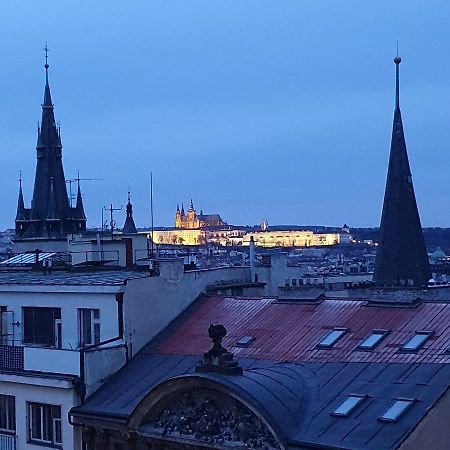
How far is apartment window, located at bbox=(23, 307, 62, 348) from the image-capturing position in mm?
35500

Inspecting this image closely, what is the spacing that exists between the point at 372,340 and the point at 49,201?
84318 millimetres

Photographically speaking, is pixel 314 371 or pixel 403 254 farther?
pixel 403 254

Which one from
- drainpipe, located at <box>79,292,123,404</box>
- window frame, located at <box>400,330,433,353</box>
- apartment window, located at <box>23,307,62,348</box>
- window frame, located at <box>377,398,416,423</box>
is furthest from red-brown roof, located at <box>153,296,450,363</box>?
apartment window, located at <box>23,307,62,348</box>

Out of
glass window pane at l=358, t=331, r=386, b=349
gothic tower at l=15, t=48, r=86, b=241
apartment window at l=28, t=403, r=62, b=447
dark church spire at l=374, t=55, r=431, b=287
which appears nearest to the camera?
glass window pane at l=358, t=331, r=386, b=349

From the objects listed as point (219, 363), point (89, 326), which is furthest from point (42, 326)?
point (219, 363)

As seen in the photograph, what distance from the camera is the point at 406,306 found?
29.9 metres

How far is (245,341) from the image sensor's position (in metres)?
31.8

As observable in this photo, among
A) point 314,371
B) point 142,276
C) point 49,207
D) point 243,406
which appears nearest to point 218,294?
point 142,276

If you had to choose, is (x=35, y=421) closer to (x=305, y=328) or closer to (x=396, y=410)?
(x=305, y=328)

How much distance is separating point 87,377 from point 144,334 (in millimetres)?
3266

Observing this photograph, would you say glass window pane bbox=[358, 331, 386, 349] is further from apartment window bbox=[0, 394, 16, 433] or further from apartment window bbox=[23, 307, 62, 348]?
apartment window bbox=[0, 394, 16, 433]

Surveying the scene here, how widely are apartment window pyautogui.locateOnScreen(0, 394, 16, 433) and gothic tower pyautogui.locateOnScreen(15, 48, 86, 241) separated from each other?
239 ft

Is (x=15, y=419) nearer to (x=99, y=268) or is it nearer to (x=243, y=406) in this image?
(x=99, y=268)

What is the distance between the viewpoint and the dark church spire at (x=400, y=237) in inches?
1924
